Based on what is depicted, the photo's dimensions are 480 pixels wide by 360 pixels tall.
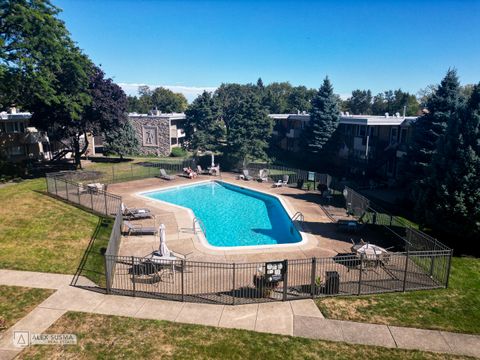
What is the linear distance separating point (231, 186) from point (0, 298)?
2376 cm

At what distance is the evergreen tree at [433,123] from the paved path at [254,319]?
19662mm

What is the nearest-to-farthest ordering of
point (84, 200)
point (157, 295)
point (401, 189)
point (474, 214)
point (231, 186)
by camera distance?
point (157, 295), point (474, 214), point (84, 200), point (401, 189), point (231, 186)

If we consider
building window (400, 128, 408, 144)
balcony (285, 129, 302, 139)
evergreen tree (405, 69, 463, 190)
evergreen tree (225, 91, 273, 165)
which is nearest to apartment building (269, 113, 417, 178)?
building window (400, 128, 408, 144)

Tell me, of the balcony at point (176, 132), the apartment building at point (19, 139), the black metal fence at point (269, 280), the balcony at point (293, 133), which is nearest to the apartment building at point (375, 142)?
the balcony at point (293, 133)

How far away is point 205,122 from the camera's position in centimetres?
5447

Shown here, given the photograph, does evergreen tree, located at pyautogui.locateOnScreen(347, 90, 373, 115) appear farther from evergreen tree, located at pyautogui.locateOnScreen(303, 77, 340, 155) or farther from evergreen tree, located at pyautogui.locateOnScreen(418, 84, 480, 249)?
evergreen tree, located at pyautogui.locateOnScreen(418, 84, 480, 249)

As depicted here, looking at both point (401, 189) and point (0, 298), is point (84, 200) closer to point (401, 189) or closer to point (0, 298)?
point (0, 298)

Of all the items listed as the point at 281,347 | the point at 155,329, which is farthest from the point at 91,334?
the point at 281,347

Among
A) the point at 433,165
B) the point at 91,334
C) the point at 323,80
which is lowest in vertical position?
the point at 91,334

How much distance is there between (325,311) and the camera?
40.3 ft

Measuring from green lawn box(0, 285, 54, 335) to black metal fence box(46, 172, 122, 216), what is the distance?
30.5ft

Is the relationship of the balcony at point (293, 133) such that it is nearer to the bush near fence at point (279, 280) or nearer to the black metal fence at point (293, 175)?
the black metal fence at point (293, 175)

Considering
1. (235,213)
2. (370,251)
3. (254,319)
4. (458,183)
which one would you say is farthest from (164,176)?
(458,183)

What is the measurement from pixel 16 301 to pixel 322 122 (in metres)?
36.8
